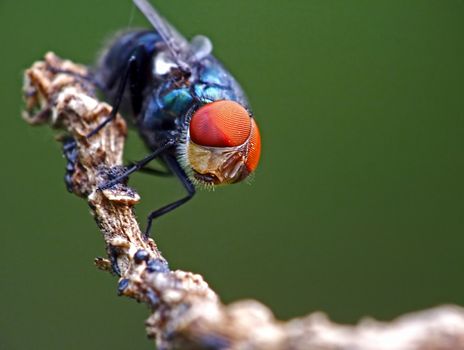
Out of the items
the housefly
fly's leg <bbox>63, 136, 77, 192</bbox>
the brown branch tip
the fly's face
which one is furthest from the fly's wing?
fly's leg <bbox>63, 136, 77, 192</bbox>

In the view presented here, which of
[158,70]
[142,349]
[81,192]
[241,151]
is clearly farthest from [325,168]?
[81,192]

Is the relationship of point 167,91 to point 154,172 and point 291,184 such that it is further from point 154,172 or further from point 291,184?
point 291,184

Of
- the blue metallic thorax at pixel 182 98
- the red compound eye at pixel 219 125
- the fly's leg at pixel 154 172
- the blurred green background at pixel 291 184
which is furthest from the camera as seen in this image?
the blurred green background at pixel 291 184

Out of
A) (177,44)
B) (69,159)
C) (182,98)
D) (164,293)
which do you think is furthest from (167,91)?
(164,293)

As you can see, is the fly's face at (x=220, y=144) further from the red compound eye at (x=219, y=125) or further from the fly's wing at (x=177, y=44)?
the fly's wing at (x=177, y=44)

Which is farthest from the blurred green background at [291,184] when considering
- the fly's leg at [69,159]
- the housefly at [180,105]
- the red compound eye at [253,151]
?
the fly's leg at [69,159]
